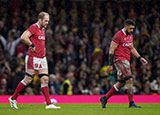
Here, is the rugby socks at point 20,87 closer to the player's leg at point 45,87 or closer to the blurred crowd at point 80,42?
the player's leg at point 45,87

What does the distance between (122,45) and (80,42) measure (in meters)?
7.03

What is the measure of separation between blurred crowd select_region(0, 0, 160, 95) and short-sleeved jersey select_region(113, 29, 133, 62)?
507cm

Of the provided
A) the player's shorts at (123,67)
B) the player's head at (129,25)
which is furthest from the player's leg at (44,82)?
the player's head at (129,25)

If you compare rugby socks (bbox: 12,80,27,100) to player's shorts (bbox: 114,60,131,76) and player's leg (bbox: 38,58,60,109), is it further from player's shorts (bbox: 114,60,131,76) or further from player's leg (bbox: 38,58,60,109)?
player's shorts (bbox: 114,60,131,76)

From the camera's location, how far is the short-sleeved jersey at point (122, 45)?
10367 millimetres

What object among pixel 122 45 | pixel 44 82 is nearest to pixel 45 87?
pixel 44 82

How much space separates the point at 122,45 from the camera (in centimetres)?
1045

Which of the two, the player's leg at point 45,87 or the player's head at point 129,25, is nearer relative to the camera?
the player's leg at point 45,87

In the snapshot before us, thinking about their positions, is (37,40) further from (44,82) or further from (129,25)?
(129,25)

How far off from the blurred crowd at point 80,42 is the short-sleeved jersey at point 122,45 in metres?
5.07

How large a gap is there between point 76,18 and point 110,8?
1901mm

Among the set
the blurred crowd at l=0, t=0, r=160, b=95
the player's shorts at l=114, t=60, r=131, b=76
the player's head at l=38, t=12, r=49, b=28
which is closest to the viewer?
the player's head at l=38, t=12, r=49, b=28

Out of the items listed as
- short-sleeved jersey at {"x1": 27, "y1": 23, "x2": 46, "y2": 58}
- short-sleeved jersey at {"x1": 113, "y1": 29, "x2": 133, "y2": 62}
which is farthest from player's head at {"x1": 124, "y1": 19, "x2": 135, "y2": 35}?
short-sleeved jersey at {"x1": 27, "y1": 23, "x2": 46, "y2": 58}

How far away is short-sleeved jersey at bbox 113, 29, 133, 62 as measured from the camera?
10367 mm
